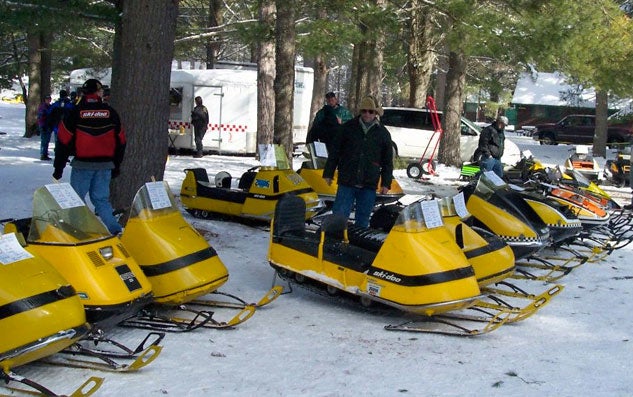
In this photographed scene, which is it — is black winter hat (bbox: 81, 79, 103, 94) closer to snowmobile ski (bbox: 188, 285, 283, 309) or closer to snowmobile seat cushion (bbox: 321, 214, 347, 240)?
snowmobile ski (bbox: 188, 285, 283, 309)

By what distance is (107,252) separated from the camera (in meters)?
5.33

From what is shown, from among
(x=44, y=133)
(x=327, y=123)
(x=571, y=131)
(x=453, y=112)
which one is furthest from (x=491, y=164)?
(x=571, y=131)

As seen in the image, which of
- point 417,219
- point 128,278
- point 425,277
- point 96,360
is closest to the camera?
point 96,360

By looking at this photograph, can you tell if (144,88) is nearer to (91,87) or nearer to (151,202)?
(91,87)

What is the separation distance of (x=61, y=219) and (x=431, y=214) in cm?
289

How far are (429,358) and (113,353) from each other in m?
2.18

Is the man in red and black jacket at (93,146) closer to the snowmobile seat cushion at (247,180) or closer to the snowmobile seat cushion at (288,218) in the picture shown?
the snowmobile seat cushion at (288,218)

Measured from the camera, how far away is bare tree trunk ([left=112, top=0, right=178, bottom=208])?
8148 mm

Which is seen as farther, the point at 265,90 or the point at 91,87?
the point at 265,90

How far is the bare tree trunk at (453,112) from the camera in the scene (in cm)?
1866

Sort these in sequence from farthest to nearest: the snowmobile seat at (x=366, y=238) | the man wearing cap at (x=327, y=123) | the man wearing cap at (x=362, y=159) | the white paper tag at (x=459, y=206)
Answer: the man wearing cap at (x=327, y=123) → the man wearing cap at (x=362, y=159) → the white paper tag at (x=459, y=206) → the snowmobile seat at (x=366, y=238)

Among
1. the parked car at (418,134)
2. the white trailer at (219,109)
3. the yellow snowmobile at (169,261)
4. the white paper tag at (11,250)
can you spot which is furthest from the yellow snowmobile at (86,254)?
the white trailer at (219,109)

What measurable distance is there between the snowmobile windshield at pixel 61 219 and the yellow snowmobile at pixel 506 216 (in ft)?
13.0

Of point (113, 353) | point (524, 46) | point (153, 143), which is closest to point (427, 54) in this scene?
point (524, 46)
